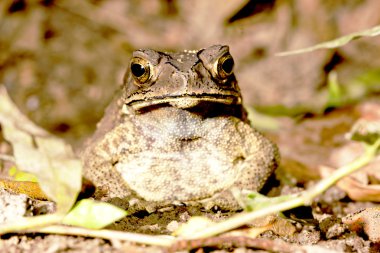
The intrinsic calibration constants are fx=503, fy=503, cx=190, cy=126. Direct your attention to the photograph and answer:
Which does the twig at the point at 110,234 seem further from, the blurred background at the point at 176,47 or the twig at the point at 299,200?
the blurred background at the point at 176,47

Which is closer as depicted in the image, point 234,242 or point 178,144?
point 234,242

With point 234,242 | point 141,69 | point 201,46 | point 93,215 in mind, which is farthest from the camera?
point 201,46

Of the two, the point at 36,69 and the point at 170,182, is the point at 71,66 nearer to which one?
the point at 36,69

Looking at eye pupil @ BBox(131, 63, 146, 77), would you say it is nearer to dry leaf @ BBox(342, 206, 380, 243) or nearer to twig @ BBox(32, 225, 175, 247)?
twig @ BBox(32, 225, 175, 247)

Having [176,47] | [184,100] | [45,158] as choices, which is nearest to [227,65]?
[184,100]

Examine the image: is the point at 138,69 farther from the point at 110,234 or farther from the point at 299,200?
the point at 299,200

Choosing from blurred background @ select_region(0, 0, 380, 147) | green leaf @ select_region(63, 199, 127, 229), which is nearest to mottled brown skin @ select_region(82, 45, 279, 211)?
green leaf @ select_region(63, 199, 127, 229)

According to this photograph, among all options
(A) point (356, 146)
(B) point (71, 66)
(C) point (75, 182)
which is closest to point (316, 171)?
(A) point (356, 146)
